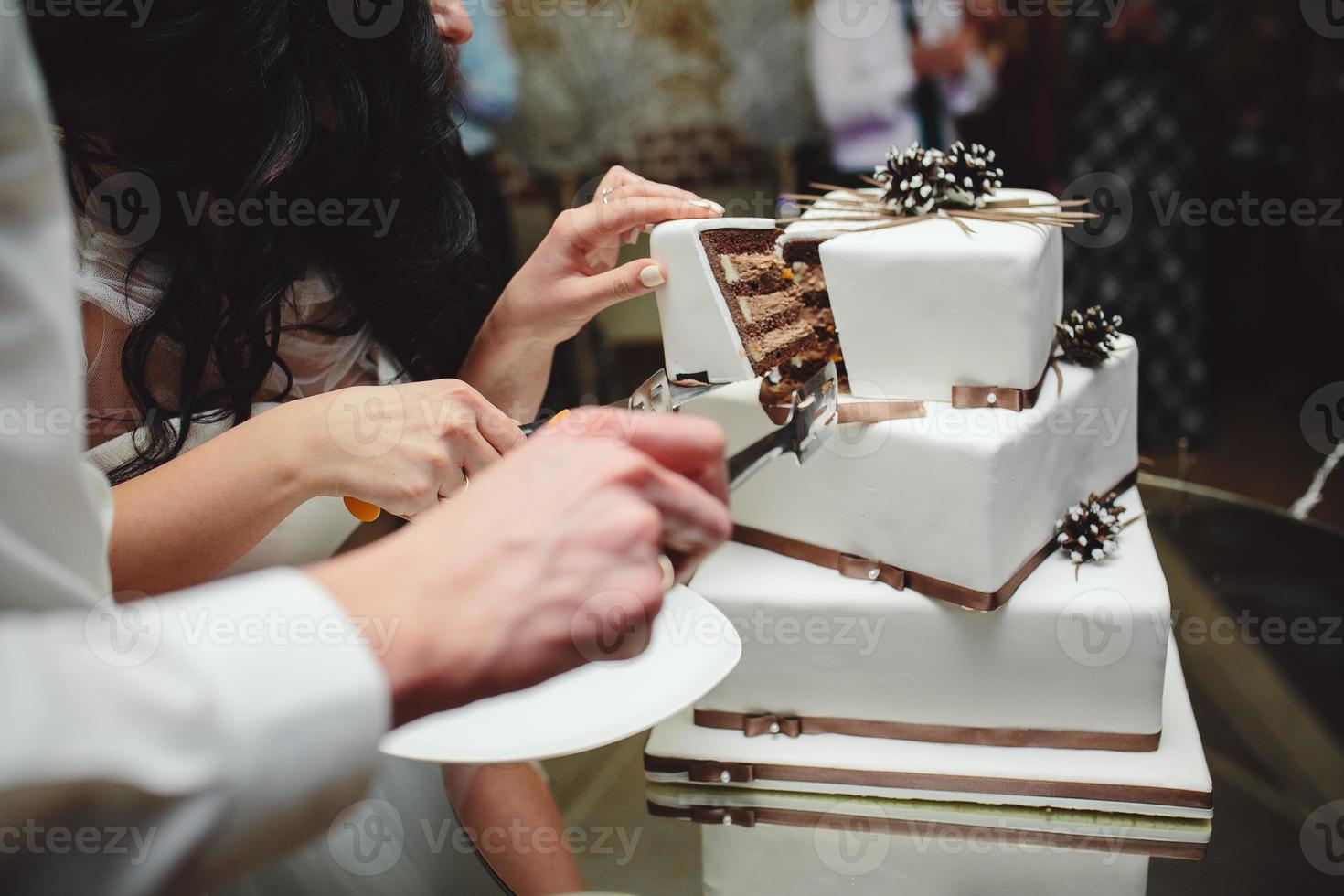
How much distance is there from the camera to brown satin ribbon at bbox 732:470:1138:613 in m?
1.09

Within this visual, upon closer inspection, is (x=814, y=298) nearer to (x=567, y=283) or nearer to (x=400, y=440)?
(x=567, y=283)

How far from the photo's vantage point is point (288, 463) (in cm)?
98

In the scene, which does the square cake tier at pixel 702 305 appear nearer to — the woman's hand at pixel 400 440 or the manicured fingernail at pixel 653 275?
the manicured fingernail at pixel 653 275

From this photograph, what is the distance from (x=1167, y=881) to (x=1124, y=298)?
2.41 metres

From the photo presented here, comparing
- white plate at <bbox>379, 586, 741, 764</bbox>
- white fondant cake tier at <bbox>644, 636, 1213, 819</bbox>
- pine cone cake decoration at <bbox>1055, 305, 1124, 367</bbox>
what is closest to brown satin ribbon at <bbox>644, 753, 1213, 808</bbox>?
white fondant cake tier at <bbox>644, 636, 1213, 819</bbox>

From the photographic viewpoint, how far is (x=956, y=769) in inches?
43.4

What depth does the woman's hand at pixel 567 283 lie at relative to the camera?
4.08 feet

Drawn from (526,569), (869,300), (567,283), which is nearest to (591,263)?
(567,283)

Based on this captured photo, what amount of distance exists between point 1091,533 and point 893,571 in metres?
0.24

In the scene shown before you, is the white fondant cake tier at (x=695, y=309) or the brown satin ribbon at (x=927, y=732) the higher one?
the white fondant cake tier at (x=695, y=309)

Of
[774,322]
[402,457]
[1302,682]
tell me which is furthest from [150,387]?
[1302,682]

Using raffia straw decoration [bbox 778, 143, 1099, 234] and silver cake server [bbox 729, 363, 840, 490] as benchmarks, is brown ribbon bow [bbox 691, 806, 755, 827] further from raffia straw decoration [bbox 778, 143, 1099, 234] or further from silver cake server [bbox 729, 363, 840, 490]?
raffia straw decoration [bbox 778, 143, 1099, 234]

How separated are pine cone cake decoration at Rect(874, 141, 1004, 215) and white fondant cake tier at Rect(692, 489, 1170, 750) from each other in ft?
1.46

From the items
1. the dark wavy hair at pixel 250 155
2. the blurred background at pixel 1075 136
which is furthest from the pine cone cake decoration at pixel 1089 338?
the blurred background at pixel 1075 136
